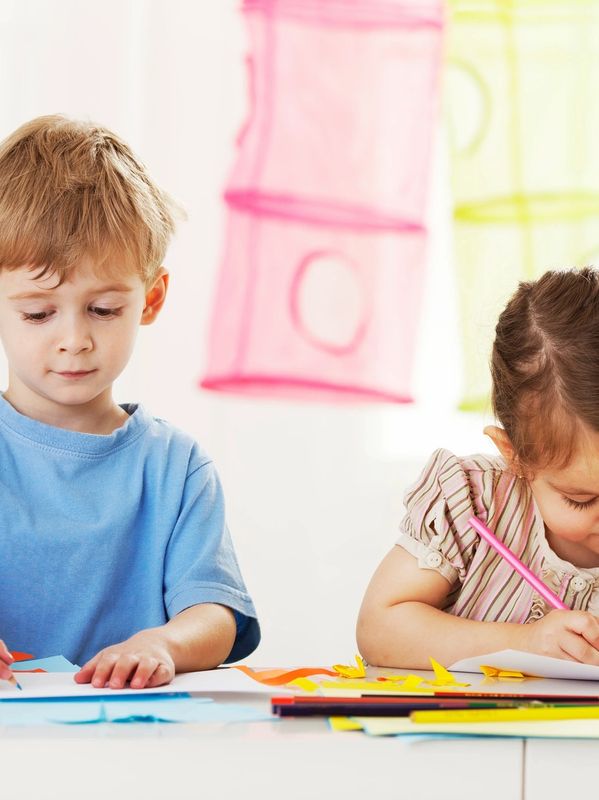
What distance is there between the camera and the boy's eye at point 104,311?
2.86 feet

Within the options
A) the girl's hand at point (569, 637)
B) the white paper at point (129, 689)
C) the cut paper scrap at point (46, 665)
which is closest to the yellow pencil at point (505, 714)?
the white paper at point (129, 689)

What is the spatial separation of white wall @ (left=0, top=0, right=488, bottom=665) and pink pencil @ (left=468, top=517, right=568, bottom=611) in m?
0.95

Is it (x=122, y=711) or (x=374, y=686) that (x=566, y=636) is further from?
(x=122, y=711)

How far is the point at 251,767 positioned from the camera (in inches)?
18.6

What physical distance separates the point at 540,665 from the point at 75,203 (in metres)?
0.51

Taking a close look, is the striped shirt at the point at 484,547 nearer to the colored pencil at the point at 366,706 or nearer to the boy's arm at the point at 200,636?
the boy's arm at the point at 200,636

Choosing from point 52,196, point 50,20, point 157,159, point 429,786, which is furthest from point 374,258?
point 429,786

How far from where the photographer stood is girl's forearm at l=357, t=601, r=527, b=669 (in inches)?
32.9

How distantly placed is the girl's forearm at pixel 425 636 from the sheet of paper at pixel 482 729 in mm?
312

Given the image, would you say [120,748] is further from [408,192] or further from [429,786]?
[408,192]

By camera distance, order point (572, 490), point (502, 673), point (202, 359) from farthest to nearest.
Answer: point (202, 359) < point (572, 490) < point (502, 673)

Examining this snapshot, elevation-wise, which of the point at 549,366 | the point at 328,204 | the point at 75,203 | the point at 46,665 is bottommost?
the point at 46,665

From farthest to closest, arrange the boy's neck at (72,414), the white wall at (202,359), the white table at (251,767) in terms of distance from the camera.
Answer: the white wall at (202,359)
the boy's neck at (72,414)
the white table at (251,767)

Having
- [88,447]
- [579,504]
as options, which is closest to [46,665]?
[88,447]
